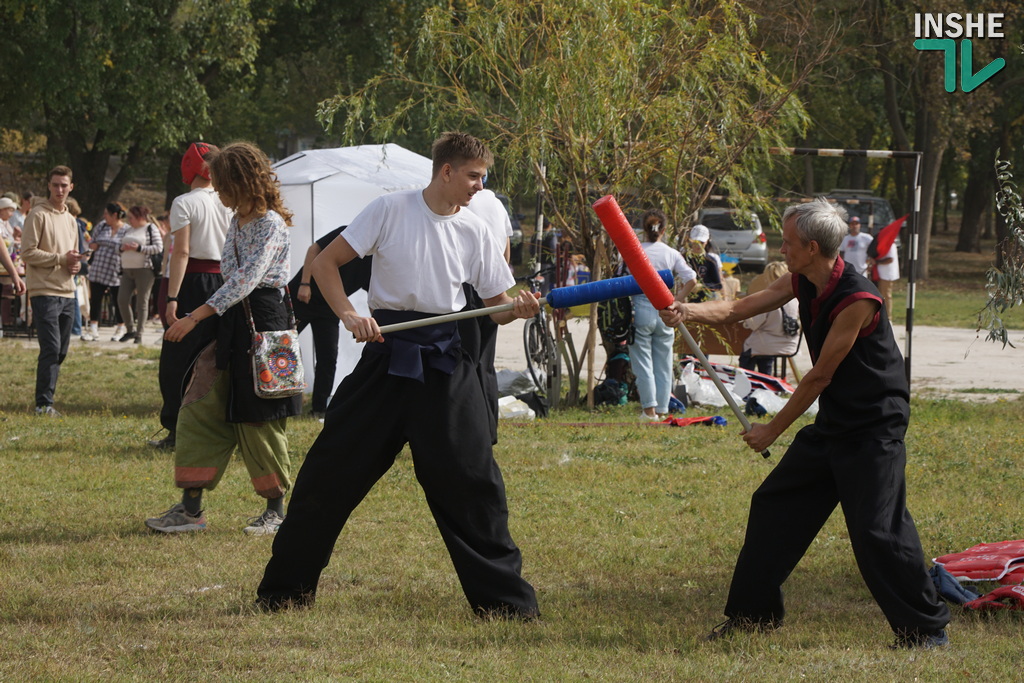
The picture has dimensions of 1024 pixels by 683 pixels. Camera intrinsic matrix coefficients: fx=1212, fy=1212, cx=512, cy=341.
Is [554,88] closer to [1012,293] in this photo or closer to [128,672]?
[1012,293]

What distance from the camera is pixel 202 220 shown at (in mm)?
7641

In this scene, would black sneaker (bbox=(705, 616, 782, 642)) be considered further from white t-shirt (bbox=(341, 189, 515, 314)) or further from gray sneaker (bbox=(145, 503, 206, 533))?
gray sneaker (bbox=(145, 503, 206, 533))

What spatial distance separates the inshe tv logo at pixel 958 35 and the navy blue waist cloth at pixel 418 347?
761 inches

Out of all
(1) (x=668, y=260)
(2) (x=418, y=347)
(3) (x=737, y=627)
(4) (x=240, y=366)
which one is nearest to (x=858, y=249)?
(1) (x=668, y=260)

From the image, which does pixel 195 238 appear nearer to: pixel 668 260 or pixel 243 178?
pixel 243 178

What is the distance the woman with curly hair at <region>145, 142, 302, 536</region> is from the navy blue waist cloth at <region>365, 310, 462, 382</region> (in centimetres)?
151

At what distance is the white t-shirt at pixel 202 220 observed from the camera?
753 cm

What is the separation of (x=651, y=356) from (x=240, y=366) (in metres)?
5.36

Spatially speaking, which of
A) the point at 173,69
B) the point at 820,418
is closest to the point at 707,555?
the point at 820,418

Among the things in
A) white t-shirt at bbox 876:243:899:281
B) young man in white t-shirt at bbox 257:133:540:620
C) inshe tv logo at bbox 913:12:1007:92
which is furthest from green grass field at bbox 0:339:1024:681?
inshe tv logo at bbox 913:12:1007:92

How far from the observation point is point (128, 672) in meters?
4.11

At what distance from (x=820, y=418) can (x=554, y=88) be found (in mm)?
6365

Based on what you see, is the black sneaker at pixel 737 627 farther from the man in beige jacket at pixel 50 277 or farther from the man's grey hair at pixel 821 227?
the man in beige jacket at pixel 50 277

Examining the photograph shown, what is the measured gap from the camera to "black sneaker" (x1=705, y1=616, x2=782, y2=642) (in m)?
4.69
